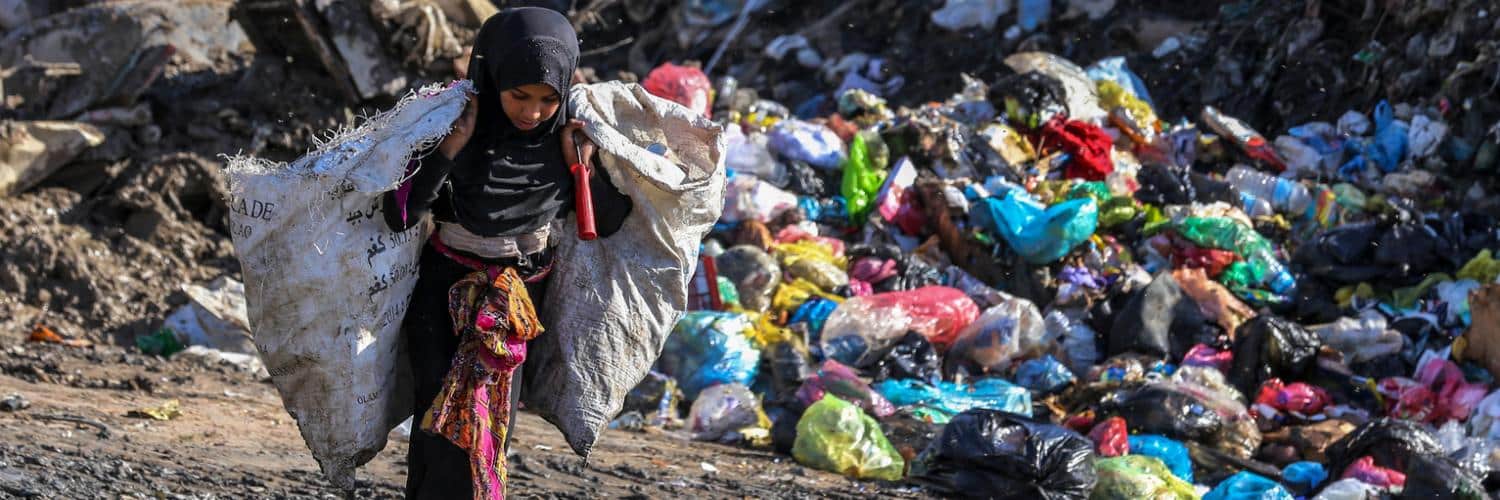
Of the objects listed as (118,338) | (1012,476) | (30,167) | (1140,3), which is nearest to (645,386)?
(1012,476)

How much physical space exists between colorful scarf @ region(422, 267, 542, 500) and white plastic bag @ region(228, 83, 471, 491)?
155mm

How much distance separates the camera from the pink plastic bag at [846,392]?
582 cm

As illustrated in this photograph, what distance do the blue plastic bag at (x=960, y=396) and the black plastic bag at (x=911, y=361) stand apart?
0.41ft

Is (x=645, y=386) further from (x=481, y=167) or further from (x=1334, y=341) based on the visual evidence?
(x=481, y=167)

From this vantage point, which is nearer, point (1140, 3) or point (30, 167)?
point (30, 167)

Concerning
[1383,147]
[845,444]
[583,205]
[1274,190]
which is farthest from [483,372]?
[1383,147]

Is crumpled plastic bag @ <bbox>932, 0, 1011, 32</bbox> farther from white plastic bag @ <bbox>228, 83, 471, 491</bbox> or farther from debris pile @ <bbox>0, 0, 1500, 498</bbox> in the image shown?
white plastic bag @ <bbox>228, 83, 471, 491</bbox>

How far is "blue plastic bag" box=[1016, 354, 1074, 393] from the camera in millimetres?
6293

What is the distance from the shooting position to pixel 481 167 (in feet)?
9.45

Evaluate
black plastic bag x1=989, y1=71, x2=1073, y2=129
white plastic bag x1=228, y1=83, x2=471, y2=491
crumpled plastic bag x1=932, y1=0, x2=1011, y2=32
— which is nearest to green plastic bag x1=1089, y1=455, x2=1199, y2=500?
white plastic bag x1=228, y1=83, x2=471, y2=491

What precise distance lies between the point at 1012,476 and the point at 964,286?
2.23 meters

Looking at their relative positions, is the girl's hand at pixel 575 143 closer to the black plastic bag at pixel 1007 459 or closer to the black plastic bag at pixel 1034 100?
the black plastic bag at pixel 1007 459

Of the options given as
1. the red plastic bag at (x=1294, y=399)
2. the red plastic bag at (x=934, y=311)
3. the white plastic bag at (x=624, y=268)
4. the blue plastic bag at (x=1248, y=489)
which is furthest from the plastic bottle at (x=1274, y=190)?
the white plastic bag at (x=624, y=268)

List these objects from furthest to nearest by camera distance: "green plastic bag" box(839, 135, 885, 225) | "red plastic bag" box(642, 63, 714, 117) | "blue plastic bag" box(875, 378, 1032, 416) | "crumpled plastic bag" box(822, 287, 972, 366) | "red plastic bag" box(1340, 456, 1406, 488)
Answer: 1. "red plastic bag" box(642, 63, 714, 117)
2. "green plastic bag" box(839, 135, 885, 225)
3. "crumpled plastic bag" box(822, 287, 972, 366)
4. "blue plastic bag" box(875, 378, 1032, 416)
5. "red plastic bag" box(1340, 456, 1406, 488)
